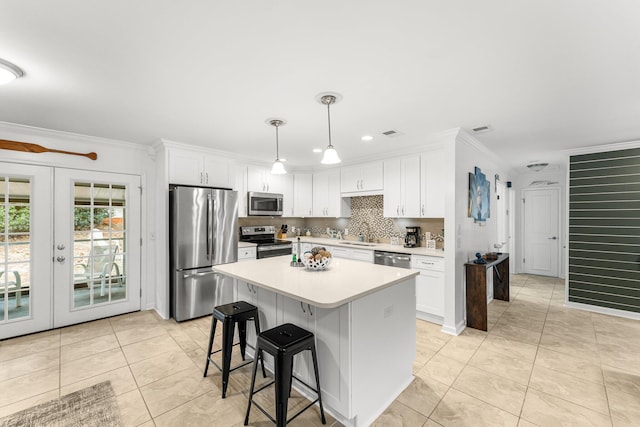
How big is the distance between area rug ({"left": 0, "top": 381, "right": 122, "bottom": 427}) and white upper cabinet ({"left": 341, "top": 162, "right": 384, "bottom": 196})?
4.02 meters

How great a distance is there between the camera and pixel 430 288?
3.70 m

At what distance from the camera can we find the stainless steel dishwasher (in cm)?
392

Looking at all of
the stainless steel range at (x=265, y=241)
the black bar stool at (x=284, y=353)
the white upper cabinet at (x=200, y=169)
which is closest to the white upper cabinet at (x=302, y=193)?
the stainless steel range at (x=265, y=241)

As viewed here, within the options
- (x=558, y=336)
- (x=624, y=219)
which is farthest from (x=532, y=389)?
(x=624, y=219)

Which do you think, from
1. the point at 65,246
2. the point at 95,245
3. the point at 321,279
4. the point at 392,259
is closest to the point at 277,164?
the point at 321,279

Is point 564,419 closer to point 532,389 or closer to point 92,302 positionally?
point 532,389

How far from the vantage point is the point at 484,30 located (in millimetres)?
1564

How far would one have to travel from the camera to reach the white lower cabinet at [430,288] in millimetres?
3602

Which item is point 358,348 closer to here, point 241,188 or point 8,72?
point 8,72

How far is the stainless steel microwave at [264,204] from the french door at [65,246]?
168cm

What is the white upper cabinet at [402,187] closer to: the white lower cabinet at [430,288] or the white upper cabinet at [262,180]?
the white lower cabinet at [430,288]

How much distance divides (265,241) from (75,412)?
3.41 meters

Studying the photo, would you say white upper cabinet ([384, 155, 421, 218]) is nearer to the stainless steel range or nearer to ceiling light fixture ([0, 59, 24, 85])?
the stainless steel range

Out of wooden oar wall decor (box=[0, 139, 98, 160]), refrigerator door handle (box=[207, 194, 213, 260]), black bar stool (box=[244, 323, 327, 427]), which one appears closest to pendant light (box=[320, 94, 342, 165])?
black bar stool (box=[244, 323, 327, 427])
